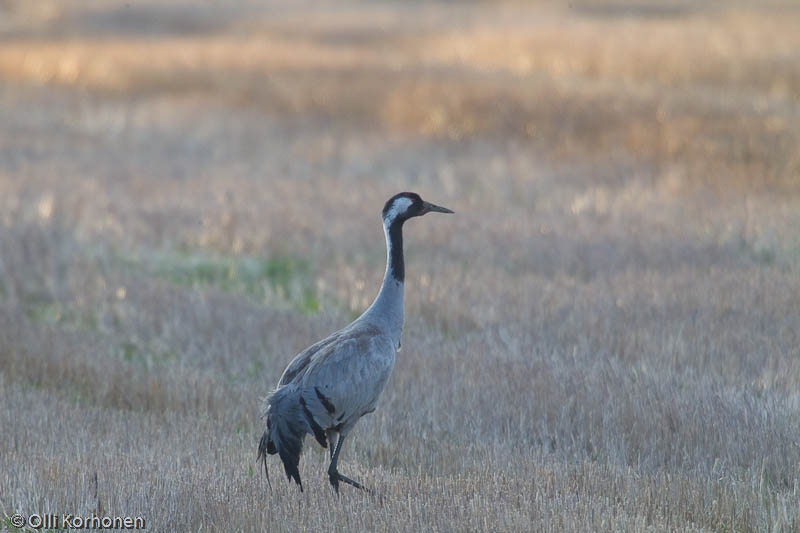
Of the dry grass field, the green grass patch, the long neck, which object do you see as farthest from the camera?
the green grass patch

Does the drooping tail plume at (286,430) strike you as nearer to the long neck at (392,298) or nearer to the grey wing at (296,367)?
the grey wing at (296,367)

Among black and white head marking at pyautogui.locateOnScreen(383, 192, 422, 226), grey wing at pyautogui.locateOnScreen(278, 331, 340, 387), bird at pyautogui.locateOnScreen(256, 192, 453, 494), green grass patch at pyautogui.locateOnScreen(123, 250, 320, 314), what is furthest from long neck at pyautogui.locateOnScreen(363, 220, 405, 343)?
green grass patch at pyautogui.locateOnScreen(123, 250, 320, 314)

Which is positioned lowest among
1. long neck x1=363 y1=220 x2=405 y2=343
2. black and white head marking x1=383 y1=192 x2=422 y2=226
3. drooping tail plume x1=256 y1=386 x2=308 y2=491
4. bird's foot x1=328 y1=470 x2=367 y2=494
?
bird's foot x1=328 y1=470 x2=367 y2=494

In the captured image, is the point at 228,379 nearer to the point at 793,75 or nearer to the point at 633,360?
the point at 633,360

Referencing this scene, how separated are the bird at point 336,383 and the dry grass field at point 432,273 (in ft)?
1.24

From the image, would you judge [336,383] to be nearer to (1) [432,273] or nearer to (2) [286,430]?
(2) [286,430]

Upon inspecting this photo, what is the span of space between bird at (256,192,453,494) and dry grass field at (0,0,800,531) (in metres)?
0.38

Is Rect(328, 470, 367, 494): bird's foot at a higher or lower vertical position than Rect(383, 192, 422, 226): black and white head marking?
lower

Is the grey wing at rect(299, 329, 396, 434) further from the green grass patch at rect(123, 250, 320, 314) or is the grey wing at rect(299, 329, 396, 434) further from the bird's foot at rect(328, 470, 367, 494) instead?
the green grass patch at rect(123, 250, 320, 314)

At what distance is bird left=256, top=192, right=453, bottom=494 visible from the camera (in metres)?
6.38

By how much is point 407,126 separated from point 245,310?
11851mm

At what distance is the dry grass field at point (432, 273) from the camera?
266 inches

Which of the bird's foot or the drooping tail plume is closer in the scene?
the drooping tail plume

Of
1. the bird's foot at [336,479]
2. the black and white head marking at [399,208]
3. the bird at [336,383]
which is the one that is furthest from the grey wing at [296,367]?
the black and white head marking at [399,208]
